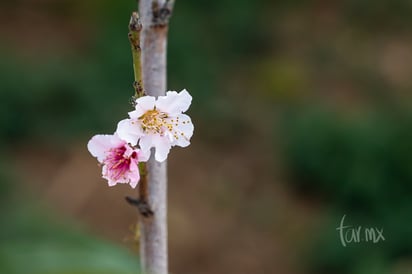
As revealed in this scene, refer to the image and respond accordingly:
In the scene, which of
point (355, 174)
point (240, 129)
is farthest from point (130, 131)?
point (240, 129)

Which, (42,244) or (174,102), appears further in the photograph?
(42,244)

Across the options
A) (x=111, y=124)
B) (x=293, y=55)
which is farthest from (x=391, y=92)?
(x=111, y=124)

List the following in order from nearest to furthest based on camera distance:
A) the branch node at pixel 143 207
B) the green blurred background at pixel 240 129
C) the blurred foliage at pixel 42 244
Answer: the branch node at pixel 143 207
the blurred foliage at pixel 42 244
the green blurred background at pixel 240 129

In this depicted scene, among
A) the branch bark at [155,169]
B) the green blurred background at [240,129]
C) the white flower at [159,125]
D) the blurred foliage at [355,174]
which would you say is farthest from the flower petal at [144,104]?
the blurred foliage at [355,174]

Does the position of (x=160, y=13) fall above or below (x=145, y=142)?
above

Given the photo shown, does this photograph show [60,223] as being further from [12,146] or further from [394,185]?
[394,185]

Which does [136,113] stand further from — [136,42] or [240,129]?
[240,129]

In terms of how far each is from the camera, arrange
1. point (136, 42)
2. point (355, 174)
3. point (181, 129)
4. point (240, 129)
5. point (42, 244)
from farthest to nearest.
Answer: point (240, 129)
point (355, 174)
point (42, 244)
point (181, 129)
point (136, 42)

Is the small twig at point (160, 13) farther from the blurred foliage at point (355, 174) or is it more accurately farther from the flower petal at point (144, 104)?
the blurred foliage at point (355, 174)
